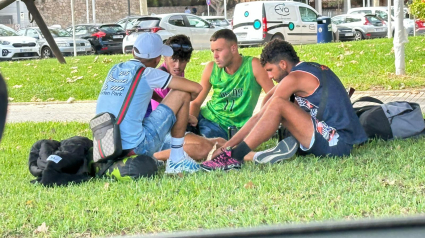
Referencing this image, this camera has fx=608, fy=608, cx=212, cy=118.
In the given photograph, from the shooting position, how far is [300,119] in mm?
4594

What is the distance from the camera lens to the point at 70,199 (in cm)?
390

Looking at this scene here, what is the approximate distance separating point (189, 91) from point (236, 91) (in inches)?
35.5

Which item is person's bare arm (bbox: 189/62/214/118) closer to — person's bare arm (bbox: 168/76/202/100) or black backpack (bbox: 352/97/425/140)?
person's bare arm (bbox: 168/76/202/100)

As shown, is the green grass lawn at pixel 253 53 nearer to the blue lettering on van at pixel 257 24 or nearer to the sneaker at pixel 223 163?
the blue lettering on van at pixel 257 24

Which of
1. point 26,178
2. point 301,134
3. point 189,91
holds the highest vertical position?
point 189,91

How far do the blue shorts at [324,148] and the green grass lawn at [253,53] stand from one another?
535 cm

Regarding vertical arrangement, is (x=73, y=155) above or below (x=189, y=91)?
below

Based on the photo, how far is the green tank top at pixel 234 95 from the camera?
5.50 meters

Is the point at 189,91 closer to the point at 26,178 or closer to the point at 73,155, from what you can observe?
the point at 73,155

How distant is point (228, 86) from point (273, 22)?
53.2ft

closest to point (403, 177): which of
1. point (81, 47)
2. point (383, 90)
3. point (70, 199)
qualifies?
point (70, 199)

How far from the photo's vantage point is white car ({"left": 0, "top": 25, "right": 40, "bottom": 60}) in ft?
77.6

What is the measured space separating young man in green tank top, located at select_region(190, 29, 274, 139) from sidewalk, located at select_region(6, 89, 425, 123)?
9.32 ft

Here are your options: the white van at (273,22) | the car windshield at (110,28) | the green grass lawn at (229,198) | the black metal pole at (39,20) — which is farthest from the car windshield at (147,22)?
the green grass lawn at (229,198)
